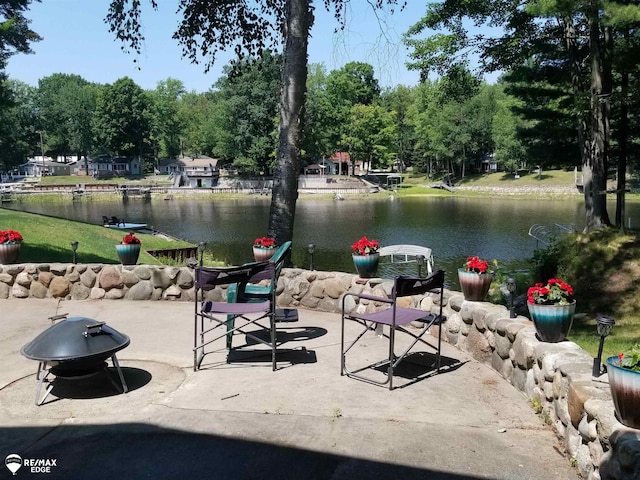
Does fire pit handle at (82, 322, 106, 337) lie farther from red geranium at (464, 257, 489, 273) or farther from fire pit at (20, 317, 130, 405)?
red geranium at (464, 257, 489, 273)

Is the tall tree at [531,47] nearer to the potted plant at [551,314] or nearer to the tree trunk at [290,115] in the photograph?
the tree trunk at [290,115]

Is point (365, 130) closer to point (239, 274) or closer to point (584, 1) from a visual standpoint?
point (584, 1)

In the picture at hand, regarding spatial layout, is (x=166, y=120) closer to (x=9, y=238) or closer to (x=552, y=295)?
(x=9, y=238)

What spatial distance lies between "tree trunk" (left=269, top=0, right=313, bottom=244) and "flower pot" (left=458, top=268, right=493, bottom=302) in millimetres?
3672

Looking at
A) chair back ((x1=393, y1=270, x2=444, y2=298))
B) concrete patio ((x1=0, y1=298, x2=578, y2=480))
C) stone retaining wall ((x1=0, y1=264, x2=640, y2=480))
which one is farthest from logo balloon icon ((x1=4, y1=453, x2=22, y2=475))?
stone retaining wall ((x1=0, y1=264, x2=640, y2=480))

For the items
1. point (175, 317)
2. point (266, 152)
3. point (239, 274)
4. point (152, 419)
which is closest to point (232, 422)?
point (152, 419)

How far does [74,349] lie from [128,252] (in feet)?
13.1

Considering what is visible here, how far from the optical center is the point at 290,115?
27.7 ft

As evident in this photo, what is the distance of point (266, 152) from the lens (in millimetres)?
60000

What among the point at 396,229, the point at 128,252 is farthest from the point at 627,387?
the point at 396,229

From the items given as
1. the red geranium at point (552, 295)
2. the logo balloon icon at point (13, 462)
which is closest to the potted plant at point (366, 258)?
the red geranium at point (552, 295)

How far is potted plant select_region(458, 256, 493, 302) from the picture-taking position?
202 inches

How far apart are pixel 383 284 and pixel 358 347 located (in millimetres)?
1184

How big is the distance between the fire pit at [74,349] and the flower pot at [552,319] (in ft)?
10.1
